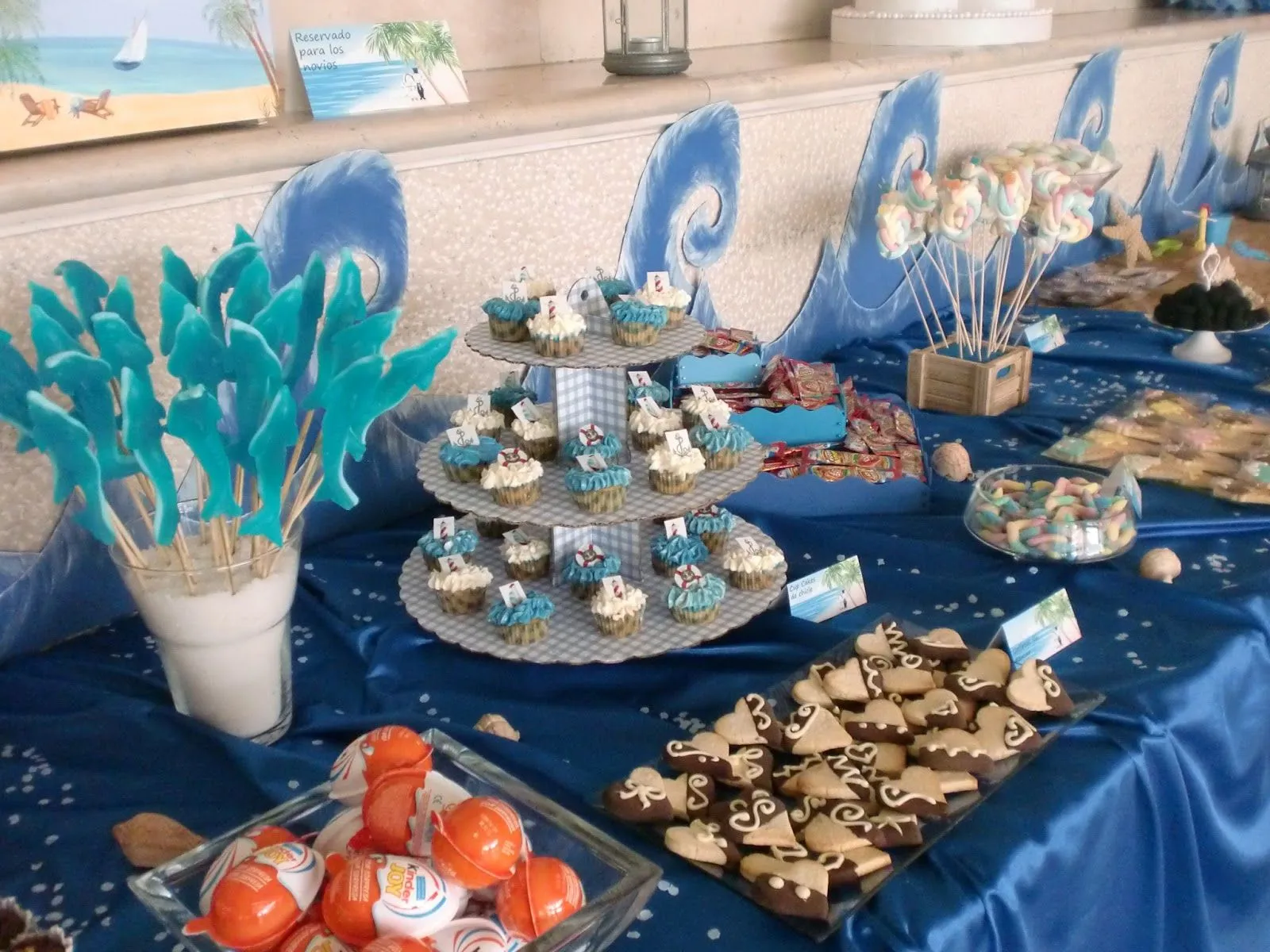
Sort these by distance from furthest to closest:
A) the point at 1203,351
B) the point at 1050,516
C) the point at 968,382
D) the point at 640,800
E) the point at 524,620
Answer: the point at 1203,351 < the point at 968,382 < the point at 1050,516 < the point at 524,620 < the point at 640,800

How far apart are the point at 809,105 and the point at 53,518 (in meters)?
1.25

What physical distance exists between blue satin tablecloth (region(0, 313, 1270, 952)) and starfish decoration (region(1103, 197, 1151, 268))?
A: 1.26 m

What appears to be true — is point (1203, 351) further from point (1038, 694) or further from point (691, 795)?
point (691, 795)

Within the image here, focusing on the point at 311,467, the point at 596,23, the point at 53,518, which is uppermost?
the point at 596,23

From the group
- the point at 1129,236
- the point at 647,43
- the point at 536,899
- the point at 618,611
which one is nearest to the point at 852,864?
the point at 536,899

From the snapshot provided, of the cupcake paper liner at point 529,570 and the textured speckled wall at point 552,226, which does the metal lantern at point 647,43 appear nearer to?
the textured speckled wall at point 552,226

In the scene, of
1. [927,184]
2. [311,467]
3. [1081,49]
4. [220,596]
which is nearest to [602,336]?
[311,467]

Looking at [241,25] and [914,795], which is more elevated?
[241,25]

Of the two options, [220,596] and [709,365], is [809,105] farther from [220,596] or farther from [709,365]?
[220,596]

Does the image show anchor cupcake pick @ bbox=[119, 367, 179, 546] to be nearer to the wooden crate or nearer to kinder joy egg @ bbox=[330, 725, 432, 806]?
kinder joy egg @ bbox=[330, 725, 432, 806]

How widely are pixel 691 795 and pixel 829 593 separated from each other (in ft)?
1.18

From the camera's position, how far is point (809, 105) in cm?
185

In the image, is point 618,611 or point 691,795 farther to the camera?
point 618,611

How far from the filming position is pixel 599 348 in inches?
43.8
